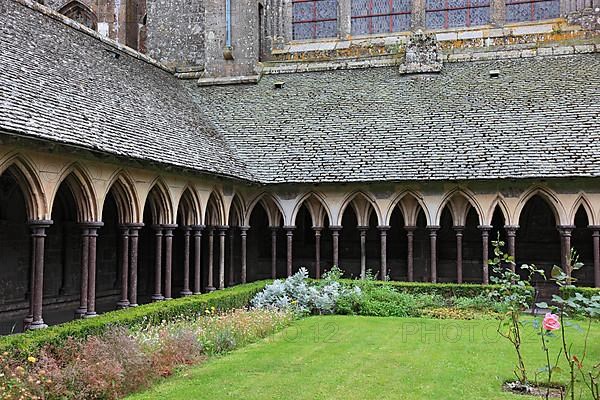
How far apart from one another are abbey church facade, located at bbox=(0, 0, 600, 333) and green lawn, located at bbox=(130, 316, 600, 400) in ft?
11.7

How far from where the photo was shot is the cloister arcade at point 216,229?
12461 millimetres

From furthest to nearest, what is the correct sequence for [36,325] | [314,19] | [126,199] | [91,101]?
1. [314,19]
2. [126,199]
3. [91,101]
4. [36,325]

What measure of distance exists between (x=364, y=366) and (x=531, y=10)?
17977 millimetres

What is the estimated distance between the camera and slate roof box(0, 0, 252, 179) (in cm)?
1127

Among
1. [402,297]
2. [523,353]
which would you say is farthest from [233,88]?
[523,353]

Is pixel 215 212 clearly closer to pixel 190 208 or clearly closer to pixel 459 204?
pixel 190 208

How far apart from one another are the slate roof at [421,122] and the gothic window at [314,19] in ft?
11.5

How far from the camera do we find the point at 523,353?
1045cm

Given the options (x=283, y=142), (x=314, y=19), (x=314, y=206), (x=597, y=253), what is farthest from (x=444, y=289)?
(x=314, y=19)

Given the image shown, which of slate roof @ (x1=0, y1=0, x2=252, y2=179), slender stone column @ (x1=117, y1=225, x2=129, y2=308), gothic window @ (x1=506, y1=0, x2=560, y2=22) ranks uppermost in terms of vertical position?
gothic window @ (x1=506, y1=0, x2=560, y2=22)

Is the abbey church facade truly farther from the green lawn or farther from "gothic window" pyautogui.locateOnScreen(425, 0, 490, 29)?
the green lawn

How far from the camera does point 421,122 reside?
19.5m

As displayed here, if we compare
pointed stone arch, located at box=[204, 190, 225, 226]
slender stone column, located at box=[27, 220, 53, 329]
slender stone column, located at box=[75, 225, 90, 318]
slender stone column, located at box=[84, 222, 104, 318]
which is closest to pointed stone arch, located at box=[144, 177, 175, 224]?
pointed stone arch, located at box=[204, 190, 225, 226]

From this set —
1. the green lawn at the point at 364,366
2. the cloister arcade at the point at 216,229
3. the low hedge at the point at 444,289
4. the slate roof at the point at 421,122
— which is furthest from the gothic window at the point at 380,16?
the green lawn at the point at 364,366
